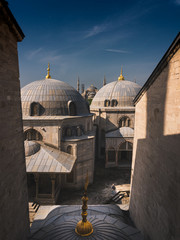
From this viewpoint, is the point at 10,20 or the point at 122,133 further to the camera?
the point at 122,133

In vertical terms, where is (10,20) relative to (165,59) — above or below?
above

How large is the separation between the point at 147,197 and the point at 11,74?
739cm

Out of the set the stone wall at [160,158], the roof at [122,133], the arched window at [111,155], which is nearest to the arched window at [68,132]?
the roof at [122,133]

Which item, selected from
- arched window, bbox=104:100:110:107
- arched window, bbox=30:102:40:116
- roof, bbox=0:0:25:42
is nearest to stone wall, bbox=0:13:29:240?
roof, bbox=0:0:25:42

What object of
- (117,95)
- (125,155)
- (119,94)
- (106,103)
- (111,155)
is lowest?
(125,155)

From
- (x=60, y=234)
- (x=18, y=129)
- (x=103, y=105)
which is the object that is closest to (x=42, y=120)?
(x=18, y=129)

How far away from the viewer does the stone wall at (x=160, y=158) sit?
4.89m

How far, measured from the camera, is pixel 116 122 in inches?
935

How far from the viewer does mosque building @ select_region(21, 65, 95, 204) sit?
13656 millimetres

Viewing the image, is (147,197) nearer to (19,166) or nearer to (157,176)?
(157,176)

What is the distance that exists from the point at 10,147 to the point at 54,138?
10.1 m

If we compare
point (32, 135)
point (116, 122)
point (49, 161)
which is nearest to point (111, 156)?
point (116, 122)

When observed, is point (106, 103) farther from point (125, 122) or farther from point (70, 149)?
point (70, 149)

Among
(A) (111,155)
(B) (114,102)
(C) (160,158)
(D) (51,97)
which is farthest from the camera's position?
(B) (114,102)
